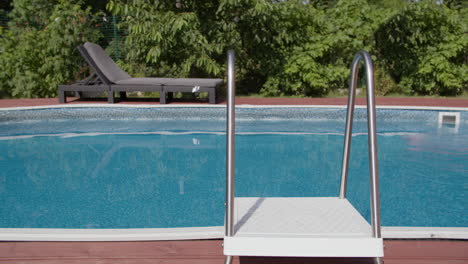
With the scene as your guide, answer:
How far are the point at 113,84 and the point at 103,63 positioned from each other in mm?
696

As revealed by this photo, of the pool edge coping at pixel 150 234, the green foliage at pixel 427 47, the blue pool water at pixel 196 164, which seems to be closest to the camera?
the pool edge coping at pixel 150 234

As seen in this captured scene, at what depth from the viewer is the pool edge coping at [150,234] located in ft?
7.75

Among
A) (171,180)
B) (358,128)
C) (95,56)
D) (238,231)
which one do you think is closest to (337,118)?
(358,128)

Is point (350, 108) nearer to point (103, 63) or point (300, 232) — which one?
point (300, 232)

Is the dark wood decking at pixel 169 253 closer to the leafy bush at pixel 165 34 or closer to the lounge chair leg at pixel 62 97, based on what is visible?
the lounge chair leg at pixel 62 97

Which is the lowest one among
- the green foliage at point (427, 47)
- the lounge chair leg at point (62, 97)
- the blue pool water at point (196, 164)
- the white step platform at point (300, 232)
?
the blue pool water at point (196, 164)

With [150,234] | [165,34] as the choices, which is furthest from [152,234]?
[165,34]

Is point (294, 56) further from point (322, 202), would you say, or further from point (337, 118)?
point (322, 202)

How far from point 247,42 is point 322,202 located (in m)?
8.24

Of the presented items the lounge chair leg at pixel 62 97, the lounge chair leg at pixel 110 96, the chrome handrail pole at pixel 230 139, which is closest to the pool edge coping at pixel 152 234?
the chrome handrail pole at pixel 230 139

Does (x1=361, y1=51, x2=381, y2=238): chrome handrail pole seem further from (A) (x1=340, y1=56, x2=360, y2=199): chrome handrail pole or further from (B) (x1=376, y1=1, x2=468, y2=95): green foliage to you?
(B) (x1=376, y1=1, x2=468, y2=95): green foliage

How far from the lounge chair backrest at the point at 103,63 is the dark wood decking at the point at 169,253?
6533 millimetres

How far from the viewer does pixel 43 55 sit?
9.65 m

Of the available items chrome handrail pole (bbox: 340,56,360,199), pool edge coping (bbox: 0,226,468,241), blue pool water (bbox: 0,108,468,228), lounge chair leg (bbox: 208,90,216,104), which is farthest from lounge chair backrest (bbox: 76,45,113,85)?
chrome handrail pole (bbox: 340,56,360,199)
